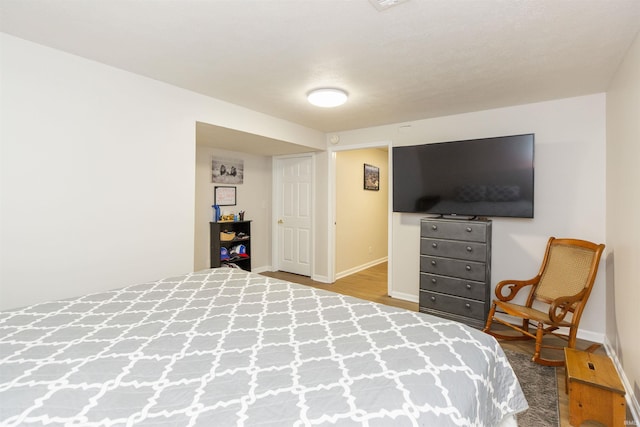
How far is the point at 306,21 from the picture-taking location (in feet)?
5.83

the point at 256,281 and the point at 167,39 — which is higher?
the point at 167,39

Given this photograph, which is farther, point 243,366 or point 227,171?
point 227,171

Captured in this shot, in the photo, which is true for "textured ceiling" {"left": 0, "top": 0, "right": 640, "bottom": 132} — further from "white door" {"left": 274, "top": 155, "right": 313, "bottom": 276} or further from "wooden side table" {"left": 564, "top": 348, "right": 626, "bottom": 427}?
"white door" {"left": 274, "top": 155, "right": 313, "bottom": 276}

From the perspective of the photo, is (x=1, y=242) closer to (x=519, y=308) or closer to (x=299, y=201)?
(x=299, y=201)

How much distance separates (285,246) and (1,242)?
12.2 feet

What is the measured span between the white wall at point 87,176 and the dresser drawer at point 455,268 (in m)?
2.48

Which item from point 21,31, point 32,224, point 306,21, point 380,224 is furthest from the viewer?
point 380,224

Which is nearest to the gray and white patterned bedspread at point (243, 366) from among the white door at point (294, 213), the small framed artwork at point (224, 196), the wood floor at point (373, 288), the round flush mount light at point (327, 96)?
the wood floor at point (373, 288)

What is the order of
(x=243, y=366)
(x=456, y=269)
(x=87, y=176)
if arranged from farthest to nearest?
1. (x=456, y=269)
2. (x=87, y=176)
3. (x=243, y=366)

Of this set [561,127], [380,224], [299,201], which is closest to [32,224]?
[299,201]

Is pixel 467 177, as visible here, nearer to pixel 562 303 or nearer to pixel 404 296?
pixel 562 303

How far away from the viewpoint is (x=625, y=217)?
7.11 feet

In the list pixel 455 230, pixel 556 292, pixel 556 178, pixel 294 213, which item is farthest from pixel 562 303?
pixel 294 213

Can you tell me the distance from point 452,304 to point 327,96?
246 centimetres
